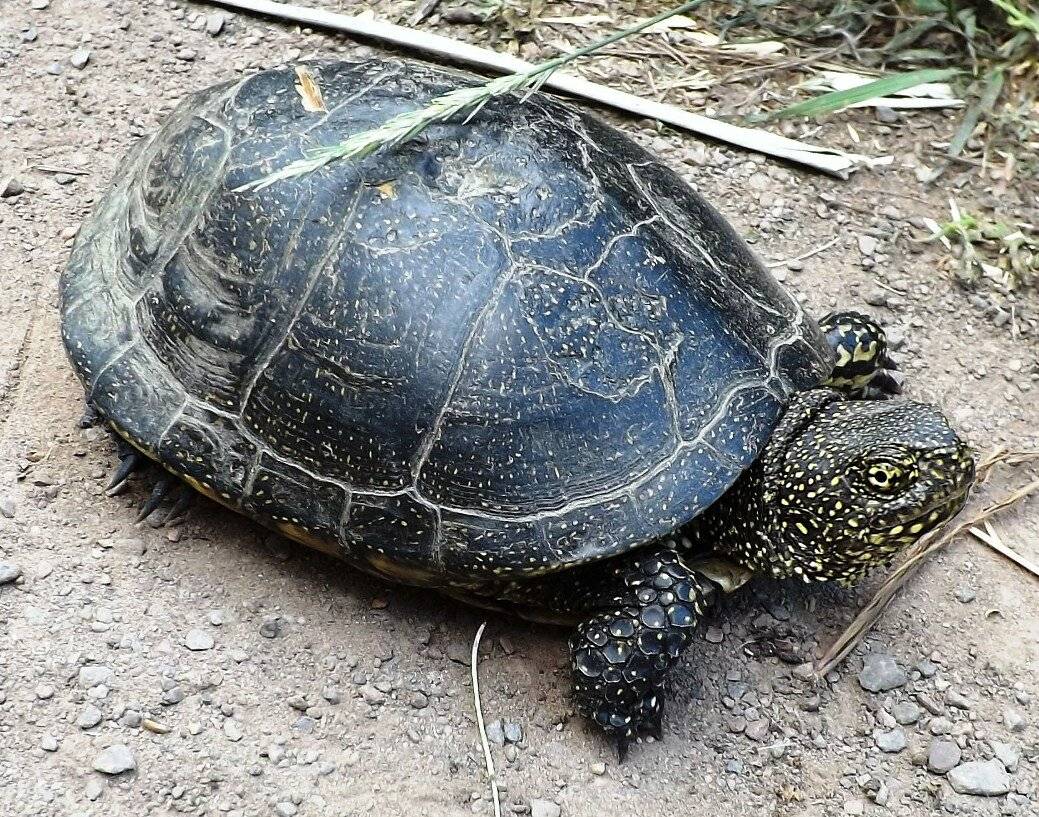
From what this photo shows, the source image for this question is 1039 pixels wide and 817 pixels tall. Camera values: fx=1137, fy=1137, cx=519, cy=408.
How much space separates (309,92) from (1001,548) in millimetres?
2996

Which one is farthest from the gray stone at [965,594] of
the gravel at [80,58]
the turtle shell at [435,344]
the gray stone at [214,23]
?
the gravel at [80,58]

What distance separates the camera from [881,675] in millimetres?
3873

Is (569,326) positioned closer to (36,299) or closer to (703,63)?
(36,299)

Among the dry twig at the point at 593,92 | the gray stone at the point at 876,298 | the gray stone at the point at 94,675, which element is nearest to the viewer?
Answer: the gray stone at the point at 94,675

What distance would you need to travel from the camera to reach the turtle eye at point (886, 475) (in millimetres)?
3479

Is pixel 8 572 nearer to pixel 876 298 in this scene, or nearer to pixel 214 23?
pixel 214 23

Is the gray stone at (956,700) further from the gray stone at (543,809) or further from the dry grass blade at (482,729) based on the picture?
the dry grass blade at (482,729)

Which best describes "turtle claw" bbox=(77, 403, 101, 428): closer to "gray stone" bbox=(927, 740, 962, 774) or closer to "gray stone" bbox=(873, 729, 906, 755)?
"gray stone" bbox=(873, 729, 906, 755)

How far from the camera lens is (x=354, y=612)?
3936mm

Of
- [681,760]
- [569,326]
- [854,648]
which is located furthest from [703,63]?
[681,760]

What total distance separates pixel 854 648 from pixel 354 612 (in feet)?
5.70

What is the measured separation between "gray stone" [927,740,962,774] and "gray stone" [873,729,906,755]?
0.30 feet

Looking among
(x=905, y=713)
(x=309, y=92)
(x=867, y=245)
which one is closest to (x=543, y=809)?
(x=905, y=713)

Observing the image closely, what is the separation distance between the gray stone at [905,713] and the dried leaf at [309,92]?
109 inches
